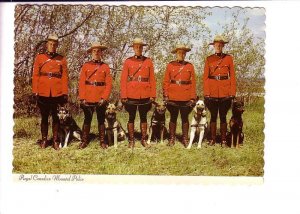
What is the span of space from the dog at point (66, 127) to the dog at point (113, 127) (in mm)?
433

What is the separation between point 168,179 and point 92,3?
2739 millimetres

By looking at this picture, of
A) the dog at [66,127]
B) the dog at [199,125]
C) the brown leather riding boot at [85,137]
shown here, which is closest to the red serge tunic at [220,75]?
the dog at [199,125]

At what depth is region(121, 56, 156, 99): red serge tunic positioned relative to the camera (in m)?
6.18

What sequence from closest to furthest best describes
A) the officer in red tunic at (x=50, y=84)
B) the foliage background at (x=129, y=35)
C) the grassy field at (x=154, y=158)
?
the grassy field at (x=154, y=158) < the foliage background at (x=129, y=35) < the officer in red tunic at (x=50, y=84)

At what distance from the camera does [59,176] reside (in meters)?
6.08

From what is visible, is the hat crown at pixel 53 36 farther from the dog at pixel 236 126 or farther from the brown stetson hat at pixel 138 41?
the dog at pixel 236 126

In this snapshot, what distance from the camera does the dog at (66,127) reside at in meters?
6.25

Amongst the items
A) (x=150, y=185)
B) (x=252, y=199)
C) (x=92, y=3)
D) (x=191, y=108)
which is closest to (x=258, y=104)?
(x=191, y=108)

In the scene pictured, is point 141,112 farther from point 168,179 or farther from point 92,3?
point 92,3

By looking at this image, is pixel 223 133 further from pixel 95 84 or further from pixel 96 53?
pixel 96 53

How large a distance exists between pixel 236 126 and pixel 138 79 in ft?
5.10

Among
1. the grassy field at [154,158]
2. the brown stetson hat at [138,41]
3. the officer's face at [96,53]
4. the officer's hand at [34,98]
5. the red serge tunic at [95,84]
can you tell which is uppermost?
the brown stetson hat at [138,41]

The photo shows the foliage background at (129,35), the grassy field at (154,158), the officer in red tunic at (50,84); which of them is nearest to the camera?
the grassy field at (154,158)

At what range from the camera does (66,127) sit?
6.26 metres
